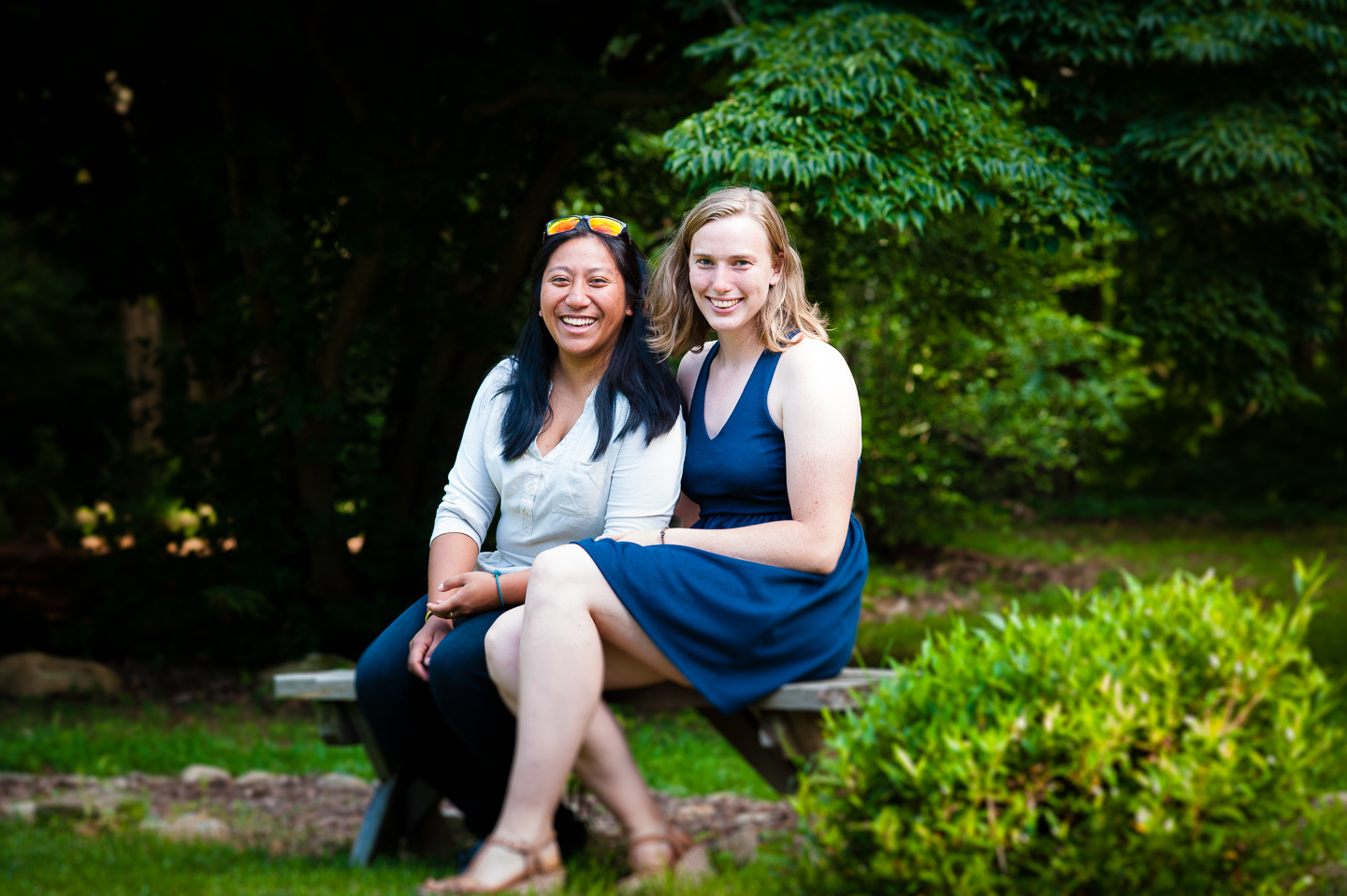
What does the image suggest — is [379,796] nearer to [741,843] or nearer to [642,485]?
[741,843]

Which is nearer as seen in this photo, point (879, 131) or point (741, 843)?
point (741, 843)

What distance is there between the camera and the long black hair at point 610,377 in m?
2.79

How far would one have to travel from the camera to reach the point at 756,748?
9.61ft

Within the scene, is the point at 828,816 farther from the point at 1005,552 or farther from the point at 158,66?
the point at 1005,552

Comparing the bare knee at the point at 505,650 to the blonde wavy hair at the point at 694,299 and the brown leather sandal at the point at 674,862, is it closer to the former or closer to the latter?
the brown leather sandal at the point at 674,862

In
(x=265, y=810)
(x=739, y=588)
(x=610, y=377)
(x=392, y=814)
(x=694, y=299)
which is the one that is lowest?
(x=265, y=810)

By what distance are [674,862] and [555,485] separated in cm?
90

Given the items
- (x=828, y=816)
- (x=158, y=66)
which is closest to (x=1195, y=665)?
(x=828, y=816)

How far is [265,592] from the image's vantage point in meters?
7.64

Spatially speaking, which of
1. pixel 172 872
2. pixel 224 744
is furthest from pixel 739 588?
pixel 224 744

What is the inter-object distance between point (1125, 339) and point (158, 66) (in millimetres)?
7895

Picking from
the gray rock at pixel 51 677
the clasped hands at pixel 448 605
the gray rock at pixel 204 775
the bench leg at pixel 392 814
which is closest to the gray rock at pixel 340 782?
the gray rock at pixel 204 775

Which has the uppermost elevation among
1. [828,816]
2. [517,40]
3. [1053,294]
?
[517,40]

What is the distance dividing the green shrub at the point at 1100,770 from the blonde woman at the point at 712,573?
53 centimetres
